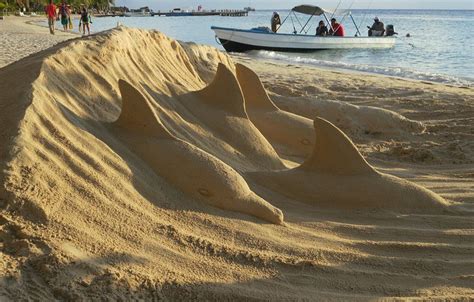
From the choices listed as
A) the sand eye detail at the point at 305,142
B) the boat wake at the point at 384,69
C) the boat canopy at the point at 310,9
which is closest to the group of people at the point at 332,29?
the boat canopy at the point at 310,9

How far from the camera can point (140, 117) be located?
10.8 ft

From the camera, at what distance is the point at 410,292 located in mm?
2471

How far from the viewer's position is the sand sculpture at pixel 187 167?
9.99 feet

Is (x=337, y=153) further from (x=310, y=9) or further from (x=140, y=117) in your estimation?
(x=310, y=9)

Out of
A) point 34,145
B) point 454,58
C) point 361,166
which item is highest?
point 34,145

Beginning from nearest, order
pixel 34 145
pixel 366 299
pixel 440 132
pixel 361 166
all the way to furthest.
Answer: pixel 366 299 → pixel 34 145 → pixel 361 166 → pixel 440 132

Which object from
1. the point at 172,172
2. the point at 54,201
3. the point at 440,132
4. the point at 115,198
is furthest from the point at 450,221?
the point at 440,132

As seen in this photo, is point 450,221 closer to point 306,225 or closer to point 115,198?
point 306,225

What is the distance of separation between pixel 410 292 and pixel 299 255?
58 centimetres

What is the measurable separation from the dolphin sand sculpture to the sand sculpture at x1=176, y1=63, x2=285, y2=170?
1.48ft

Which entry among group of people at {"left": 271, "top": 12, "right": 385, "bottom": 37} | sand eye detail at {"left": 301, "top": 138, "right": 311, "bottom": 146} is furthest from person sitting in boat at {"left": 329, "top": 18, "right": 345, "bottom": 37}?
sand eye detail at {"left": 301, "top": 138, "right": 311, "bottom": 146}

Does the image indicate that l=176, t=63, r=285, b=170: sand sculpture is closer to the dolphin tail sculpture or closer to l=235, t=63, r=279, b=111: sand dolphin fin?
the dolphin tail sculpture

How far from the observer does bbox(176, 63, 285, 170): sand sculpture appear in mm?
4102

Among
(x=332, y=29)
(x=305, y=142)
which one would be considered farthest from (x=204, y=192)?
(x=332, y=29)
